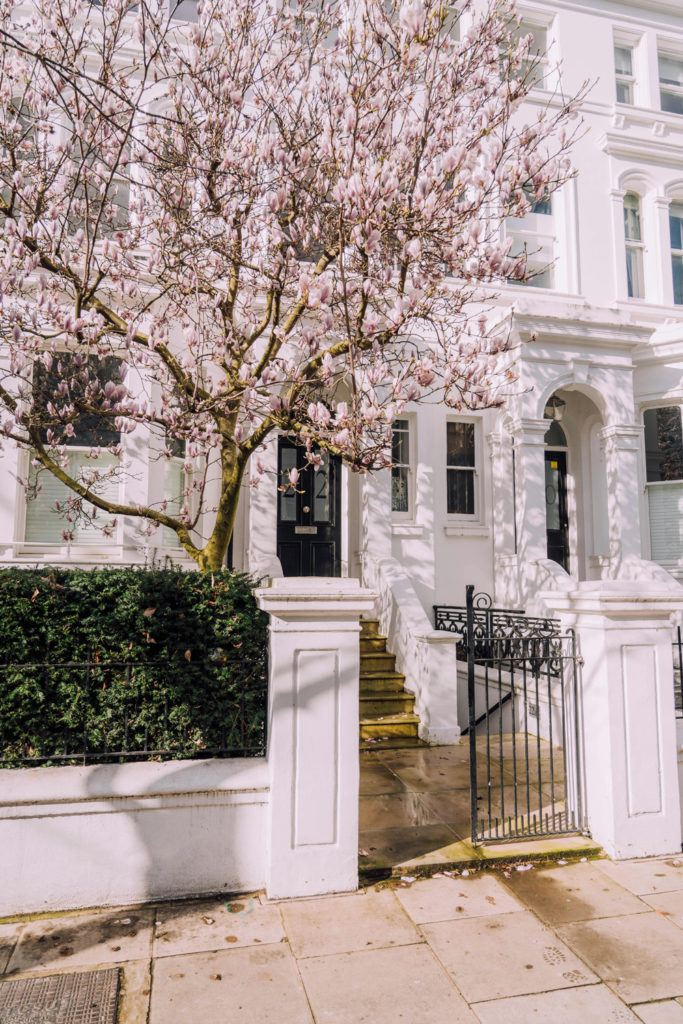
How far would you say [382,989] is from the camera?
3180mm

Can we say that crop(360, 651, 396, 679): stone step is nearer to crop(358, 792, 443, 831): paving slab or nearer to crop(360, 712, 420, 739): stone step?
crop(360, 712, 420, 739): stone step

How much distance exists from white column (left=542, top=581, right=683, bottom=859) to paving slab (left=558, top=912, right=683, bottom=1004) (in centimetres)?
90

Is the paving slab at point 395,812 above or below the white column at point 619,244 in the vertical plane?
below

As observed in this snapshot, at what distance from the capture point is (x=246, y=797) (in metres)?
4.21

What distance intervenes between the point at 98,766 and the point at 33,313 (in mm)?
3255

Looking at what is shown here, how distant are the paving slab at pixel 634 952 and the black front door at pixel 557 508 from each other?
8.35 metres

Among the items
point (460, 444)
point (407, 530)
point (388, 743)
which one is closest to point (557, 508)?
point (460, 444)

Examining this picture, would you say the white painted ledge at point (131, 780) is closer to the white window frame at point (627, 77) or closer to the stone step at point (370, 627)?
the stone step at point (370, 627)

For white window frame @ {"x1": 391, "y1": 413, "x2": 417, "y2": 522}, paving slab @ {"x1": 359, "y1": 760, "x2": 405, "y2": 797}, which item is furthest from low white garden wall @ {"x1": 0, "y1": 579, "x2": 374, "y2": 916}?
white window frame @ {"x1": 391, "y1": 413, "x2": 417, "y2": 522}

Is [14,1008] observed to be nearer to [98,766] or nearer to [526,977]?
[98,766]

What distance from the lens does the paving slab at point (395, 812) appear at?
518 cm

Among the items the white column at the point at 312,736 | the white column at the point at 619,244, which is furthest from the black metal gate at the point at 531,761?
the white column at the point at 619,244

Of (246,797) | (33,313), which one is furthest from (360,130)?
(246,797)

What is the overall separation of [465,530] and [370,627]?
2833 millimetres
